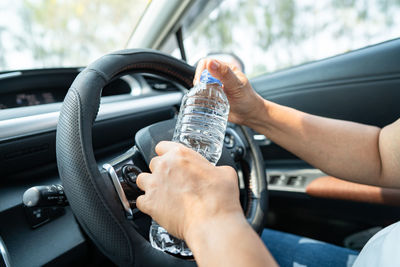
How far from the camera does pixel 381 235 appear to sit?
0.73 metres

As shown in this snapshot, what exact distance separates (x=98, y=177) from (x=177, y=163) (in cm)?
16

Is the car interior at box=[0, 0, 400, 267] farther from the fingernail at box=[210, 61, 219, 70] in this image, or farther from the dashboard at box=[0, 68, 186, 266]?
the fingernail at box=[210, 61, 219, 70]

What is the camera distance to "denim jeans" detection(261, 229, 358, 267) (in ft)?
3.20

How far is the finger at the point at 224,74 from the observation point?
0.82m

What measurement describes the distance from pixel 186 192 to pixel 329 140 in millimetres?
707

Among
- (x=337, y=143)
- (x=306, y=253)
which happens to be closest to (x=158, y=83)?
(x=337, y=143)

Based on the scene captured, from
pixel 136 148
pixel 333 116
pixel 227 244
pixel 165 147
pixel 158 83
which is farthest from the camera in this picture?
pixel 158 83

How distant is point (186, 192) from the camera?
1.62ft

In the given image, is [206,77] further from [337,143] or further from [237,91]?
[337,143]

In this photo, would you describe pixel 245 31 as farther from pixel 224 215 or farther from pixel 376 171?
pixel 224 215

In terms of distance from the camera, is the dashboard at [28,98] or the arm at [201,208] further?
the dashboard at [28,98]

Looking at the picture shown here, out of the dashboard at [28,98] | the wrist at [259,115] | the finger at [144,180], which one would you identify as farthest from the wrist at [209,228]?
the dashboard at [28,98]

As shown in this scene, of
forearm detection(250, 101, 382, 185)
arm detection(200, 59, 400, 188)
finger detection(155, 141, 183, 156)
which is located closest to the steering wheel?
finger detection(155, 141, 183, 156)

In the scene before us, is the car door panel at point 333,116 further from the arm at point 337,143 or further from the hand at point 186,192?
the hand at point 186,192
